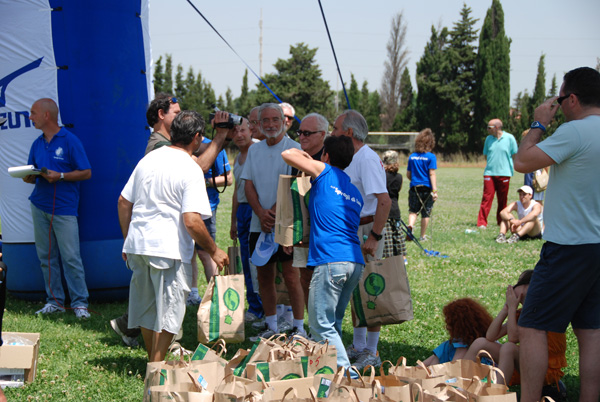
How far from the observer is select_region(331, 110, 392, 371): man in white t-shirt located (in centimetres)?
481

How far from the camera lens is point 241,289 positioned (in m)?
4.58

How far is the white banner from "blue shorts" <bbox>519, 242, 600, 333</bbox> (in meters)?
5.00

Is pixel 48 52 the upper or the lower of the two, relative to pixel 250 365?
upper

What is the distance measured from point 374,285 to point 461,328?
2.35 ft

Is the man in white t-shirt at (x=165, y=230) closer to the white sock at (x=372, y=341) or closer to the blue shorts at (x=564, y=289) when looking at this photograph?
the white sock at (x=372, y=341)

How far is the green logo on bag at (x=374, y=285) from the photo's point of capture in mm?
4691

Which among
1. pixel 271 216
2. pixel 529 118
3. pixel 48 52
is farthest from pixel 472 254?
pixel 529 118

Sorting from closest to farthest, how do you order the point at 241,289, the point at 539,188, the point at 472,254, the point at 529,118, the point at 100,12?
the point at 241,289, the point at 100,12, the point at 472,254, the point at 539,188, the point at 529,118

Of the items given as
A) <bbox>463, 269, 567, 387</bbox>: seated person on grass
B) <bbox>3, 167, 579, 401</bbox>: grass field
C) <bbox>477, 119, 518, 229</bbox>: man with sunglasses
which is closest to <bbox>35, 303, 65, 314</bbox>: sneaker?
<bbox>3, 167, 579, 401</bbox>: grass field

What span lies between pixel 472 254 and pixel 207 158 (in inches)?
237

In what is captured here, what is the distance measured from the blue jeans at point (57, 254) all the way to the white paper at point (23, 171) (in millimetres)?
435

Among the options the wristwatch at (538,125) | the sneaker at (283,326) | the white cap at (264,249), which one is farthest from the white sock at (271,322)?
the wristwatch at (538,125)

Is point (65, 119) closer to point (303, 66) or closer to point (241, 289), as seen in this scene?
point (241, 289)

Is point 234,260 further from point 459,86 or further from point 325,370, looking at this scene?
point 459,86
